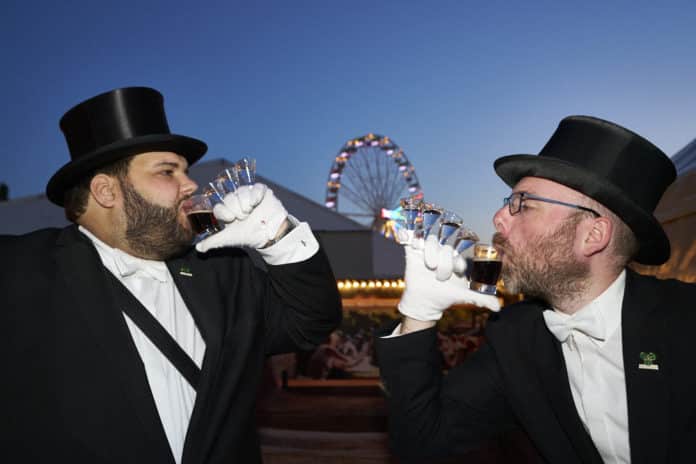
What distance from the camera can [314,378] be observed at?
939cm

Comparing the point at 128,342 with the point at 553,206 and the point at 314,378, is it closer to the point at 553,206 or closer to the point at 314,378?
the point at 553,206

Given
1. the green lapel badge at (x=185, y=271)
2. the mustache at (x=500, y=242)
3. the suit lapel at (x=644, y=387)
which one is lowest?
the suit lapel at (x=644, y=387)

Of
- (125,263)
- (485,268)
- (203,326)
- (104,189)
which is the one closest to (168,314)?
(203,326)

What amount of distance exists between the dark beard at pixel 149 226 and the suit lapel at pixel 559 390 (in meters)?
1.66

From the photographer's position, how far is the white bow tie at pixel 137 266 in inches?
84.0

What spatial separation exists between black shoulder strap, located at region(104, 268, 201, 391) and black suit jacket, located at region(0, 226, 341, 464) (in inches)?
1.9

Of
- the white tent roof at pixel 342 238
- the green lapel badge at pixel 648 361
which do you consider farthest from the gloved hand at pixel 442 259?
the white tent roof at pixel 342 238

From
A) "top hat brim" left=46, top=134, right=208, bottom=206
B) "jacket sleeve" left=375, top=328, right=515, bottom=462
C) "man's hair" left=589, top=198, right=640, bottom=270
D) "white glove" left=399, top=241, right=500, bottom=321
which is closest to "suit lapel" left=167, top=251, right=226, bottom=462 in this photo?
"top hat brim" left=46, top=134, right=208, bottom=206

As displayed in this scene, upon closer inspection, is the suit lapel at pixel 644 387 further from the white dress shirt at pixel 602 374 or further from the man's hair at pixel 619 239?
the man's hair at pixel 619 239

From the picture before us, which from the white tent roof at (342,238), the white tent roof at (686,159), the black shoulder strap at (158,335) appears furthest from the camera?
the white tent roof at (342,238)

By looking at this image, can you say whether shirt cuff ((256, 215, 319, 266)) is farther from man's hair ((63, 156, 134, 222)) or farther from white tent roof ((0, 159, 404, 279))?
white tent roof ((0, 159, 404, 279))

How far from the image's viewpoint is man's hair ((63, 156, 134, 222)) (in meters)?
2.26

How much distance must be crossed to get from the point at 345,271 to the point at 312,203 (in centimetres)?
123

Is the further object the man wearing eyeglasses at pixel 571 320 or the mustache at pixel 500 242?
the mustache at pixel 500 242
